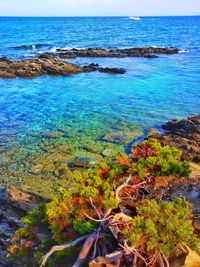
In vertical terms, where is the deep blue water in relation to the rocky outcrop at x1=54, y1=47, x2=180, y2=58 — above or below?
above

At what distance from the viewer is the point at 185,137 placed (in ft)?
85.4

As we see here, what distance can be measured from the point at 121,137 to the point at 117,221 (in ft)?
55.1

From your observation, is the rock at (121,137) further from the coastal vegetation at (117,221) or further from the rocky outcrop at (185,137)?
the coastal vegetation at (117,221)

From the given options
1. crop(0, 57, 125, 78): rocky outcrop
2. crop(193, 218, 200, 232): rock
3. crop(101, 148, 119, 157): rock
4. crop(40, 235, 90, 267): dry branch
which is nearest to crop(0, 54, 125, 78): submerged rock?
crop(0, 57, 125, 78): rocky outcrop

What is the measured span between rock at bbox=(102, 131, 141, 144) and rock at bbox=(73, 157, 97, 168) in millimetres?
3532

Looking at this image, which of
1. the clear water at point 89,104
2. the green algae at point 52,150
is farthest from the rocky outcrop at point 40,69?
the green algae at point 52,150

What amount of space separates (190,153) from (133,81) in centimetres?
2420

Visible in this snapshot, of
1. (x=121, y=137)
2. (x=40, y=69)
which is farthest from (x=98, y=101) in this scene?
(x=40, y=69)

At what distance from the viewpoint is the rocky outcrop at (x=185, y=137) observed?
2334cm

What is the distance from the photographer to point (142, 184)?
13.0m

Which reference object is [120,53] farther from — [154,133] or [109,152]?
[109,152]

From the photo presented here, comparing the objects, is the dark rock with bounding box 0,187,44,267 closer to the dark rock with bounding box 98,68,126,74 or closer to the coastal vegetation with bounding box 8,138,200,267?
the coastal vegetation with bounding box 8,138,200,267

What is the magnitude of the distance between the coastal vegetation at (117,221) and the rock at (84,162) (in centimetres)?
848

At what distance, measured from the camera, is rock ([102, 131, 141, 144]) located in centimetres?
2638
